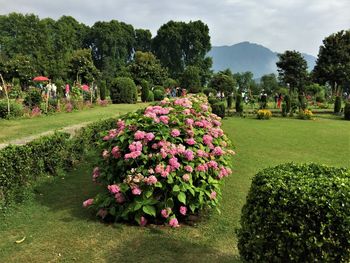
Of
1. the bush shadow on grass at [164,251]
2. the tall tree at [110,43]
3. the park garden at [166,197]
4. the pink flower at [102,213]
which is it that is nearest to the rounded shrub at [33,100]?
the park garden at [166,197]

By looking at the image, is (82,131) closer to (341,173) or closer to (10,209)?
(10,209)

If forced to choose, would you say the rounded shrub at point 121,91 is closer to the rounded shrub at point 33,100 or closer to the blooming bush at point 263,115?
the rounded shrub at point 33,100

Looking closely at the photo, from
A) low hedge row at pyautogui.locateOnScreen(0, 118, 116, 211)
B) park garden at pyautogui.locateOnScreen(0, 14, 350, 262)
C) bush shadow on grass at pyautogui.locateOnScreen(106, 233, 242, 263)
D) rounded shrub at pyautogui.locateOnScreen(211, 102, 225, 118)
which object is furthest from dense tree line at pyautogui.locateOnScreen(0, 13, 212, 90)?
bush shadow on grass at pyautogui.locateOnScreen(106, 233, 242, 263)

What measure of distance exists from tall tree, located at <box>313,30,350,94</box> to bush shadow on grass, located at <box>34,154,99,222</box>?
30411 millimetres

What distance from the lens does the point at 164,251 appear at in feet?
12.3

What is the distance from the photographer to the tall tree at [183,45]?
190 feet

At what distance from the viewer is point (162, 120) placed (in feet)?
15.1

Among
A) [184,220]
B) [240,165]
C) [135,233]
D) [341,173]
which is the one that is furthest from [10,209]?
[240,165]

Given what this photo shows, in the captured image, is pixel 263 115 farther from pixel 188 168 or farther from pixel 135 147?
pixel 135 147

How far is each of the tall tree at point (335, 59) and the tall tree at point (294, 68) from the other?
2000mm

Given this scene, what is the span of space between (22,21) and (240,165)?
47.9m

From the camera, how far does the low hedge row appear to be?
15.8 feet

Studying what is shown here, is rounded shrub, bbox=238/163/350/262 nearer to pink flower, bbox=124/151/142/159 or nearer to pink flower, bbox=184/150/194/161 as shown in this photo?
pink flower, bbox=184/150/194/161

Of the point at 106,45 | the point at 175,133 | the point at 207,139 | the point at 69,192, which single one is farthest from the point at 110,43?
the point at 175,133
